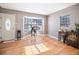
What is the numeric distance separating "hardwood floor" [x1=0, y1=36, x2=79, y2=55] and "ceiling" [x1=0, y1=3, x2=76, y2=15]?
705 mm

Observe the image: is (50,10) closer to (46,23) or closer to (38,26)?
(46,23)

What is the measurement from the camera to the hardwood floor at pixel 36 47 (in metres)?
2.19

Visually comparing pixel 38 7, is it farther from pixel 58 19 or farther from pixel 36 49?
pixel 36 49

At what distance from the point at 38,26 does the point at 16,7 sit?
2.38 feet

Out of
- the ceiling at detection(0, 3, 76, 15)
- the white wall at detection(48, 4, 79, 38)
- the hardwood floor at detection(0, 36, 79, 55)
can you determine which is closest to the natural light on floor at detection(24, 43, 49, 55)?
the hardwood floor at detection(0, 36, 79, 55)

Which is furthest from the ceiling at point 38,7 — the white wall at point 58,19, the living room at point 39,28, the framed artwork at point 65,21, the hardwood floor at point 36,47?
the hardwood floor at point 36,47

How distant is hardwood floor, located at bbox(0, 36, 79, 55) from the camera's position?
7.17ft

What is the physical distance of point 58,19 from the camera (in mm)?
2363

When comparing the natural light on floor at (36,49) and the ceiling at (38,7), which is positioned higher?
the ceiling at (38,7)

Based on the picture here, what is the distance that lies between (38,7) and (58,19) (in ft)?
A: 1.98

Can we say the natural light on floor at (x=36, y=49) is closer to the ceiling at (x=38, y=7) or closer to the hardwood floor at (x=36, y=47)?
the hardwood floor at (x=36, y=47)

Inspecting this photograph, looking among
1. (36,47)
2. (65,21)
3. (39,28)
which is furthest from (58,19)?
(36,47)

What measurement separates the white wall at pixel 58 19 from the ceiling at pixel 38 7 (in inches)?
4.2
